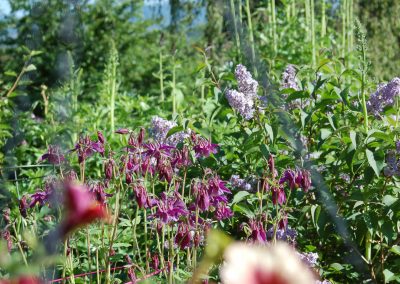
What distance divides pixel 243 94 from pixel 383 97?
478mm

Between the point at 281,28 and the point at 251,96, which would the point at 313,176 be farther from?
the point at 281,28

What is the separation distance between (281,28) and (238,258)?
5.13 metres

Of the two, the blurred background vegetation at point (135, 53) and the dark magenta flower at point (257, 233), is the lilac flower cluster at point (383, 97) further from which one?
the dark magenta flower at point (257, 233)

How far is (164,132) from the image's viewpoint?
2.08 metres

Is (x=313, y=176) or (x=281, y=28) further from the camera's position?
(x=281, y=28)

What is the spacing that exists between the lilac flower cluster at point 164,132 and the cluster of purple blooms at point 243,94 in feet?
0.61

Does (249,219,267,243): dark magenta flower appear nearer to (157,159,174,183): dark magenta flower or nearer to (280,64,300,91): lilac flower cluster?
(157,159,174,183): dark magenta flower

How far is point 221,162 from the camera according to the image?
2338 mm

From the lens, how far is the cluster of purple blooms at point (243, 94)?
1984 millimetres

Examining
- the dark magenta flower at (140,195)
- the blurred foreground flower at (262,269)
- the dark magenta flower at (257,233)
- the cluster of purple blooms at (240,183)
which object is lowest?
the cluster of purple blooms at (240,183)

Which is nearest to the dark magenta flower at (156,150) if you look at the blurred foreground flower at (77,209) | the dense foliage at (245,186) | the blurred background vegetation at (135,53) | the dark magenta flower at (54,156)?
the dense foliage at (245,186)

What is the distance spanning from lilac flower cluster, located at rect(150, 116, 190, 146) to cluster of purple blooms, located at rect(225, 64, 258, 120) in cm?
18

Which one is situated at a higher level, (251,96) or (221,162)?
(251,96)

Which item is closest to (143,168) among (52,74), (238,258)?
(238,258)
